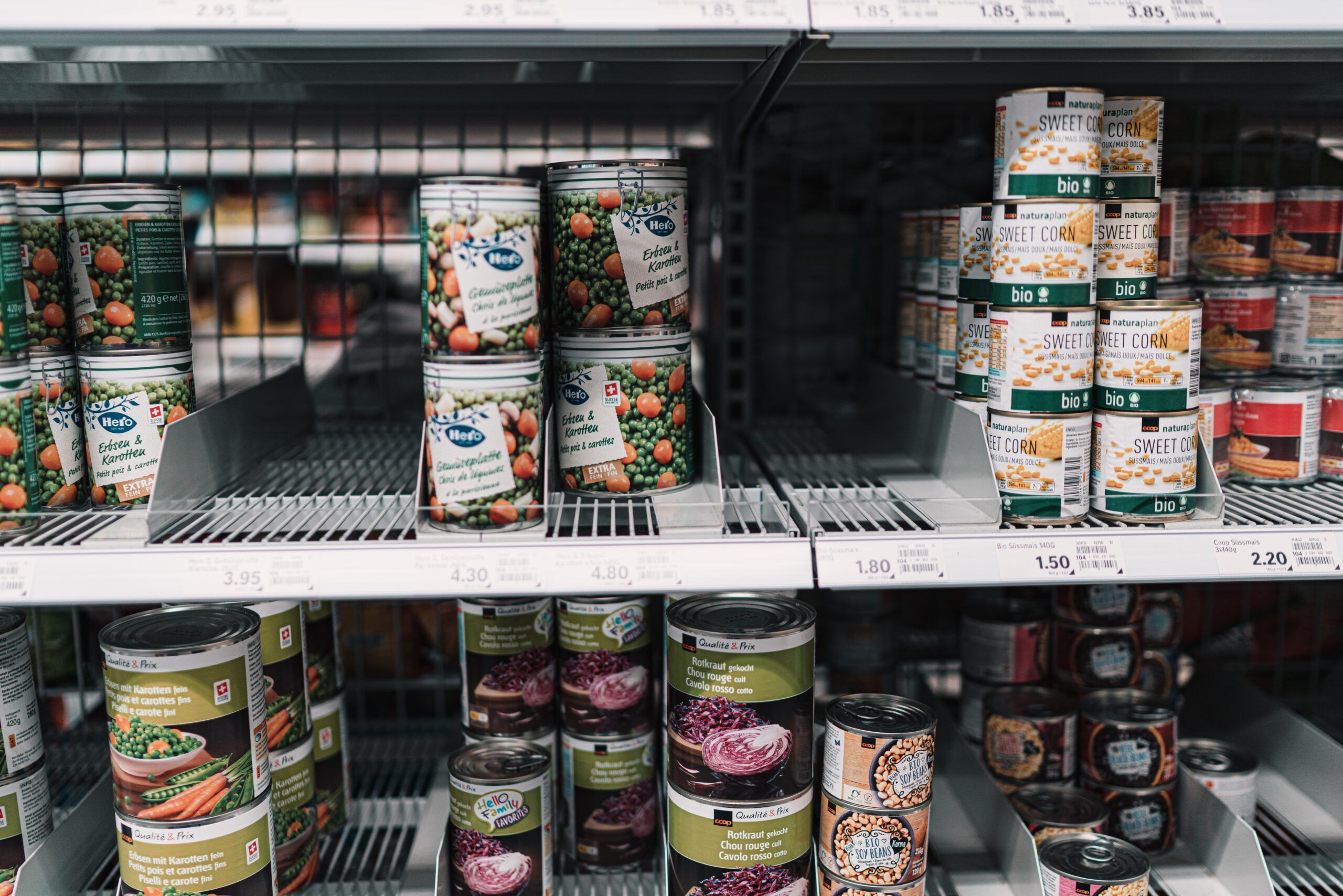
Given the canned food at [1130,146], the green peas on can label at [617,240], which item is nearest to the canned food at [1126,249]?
the canned food at [1130,146]

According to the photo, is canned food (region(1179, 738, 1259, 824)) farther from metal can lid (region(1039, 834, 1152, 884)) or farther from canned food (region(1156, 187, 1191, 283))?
canned food (region(1156, 187, 1191, 283))

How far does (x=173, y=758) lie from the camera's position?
4.02 feet

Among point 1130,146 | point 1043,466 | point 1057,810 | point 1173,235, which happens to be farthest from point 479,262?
point 1057,810

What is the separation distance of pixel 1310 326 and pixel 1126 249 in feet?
1.57

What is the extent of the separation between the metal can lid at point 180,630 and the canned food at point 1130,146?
1.25 m

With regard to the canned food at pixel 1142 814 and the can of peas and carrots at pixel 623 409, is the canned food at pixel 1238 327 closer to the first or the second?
the canned food at pixel 1142 814

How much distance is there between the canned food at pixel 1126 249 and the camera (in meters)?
1.30

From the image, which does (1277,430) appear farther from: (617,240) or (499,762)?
(499,762)

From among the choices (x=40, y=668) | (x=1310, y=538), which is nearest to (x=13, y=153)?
(x=40, y=668)

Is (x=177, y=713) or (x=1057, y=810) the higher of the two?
(x=177, y=713)

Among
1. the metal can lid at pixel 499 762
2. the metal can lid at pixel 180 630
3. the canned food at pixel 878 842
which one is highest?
the metal can lid at pixel 180 630

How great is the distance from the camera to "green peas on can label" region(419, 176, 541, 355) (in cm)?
112

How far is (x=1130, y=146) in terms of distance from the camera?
1.30 m

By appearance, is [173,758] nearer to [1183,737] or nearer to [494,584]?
[494,584]
